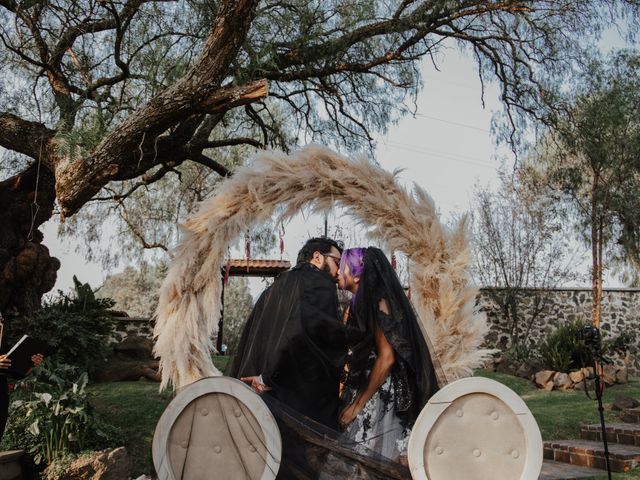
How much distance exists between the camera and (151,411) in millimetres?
7520

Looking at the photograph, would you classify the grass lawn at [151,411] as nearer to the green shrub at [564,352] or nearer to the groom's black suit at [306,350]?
the green shrub at [564,352]

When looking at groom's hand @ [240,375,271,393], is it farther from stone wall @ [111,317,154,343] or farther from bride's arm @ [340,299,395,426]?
stone wall @ [111,317,154,343]

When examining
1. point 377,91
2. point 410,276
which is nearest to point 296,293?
point 410,276

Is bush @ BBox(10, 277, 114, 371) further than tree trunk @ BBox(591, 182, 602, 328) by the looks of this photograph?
No

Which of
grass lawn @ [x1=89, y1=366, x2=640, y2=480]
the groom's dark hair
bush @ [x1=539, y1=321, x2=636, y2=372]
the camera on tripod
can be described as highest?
the groom's dark hair

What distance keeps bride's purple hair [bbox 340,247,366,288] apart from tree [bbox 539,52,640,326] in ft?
22.4

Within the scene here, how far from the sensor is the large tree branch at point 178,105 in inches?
250

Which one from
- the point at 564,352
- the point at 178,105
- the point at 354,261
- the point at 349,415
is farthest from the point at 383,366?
the point at 564,352

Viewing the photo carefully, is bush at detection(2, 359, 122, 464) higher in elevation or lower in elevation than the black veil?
lower

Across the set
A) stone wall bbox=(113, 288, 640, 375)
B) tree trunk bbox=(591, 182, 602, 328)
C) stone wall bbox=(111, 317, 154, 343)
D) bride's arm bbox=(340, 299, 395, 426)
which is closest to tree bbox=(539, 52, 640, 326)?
tree trunk bbox=(591, 182, 602, 328)

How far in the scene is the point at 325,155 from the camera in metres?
4.08

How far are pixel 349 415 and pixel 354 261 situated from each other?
0.78m

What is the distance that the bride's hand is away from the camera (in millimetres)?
3238

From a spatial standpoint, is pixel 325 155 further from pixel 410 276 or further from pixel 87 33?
pixel 87 33
